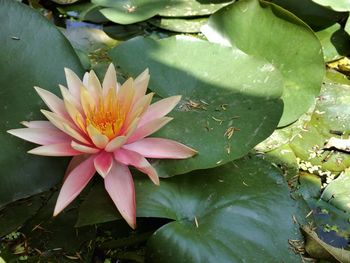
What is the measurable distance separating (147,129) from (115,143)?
4.3 inches

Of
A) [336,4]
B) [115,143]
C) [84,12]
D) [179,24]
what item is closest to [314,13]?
[336,4]

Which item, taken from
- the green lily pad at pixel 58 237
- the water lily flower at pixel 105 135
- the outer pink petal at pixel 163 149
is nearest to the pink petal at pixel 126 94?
the water lily flower at pixel 105 135

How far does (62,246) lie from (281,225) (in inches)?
23.3

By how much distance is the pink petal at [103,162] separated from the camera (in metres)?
1.07

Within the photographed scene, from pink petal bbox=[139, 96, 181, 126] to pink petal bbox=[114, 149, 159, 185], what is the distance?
111mm

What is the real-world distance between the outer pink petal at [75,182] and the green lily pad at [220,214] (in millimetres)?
80

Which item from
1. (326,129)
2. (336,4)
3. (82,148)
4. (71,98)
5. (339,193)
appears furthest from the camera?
(336,4)

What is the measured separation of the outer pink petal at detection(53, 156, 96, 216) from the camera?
42.8 inches

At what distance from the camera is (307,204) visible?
1.32 m

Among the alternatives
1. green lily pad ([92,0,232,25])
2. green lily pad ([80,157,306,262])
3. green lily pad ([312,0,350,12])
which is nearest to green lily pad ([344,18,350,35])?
green lily pad ([312,0,350,12])

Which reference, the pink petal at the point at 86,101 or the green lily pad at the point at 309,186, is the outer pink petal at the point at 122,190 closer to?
the pink petal at the point at 86,101

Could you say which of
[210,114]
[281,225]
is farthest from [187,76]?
[281,225]

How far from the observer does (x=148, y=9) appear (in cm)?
187

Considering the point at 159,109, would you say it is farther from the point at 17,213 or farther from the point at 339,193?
the point at 339,193
